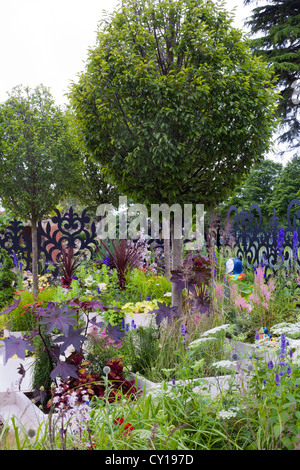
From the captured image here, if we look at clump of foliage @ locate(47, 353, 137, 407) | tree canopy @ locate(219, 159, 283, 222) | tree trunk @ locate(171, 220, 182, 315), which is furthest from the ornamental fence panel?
tree canopy @ locate(219, 159, 283, 222)

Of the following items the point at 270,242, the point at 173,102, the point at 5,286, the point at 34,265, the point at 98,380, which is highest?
the point at 173,102

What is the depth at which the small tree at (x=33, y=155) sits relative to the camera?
22.7ft

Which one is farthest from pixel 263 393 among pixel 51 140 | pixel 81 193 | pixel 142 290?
pixel 81 193

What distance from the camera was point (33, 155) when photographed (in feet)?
22.7

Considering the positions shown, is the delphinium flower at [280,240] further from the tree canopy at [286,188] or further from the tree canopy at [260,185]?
the tree canopy at [260,185]

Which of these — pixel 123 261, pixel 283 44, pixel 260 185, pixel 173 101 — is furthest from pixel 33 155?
pixel 260 185

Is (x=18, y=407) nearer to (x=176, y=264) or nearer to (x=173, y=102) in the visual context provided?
(x=176, y=264)

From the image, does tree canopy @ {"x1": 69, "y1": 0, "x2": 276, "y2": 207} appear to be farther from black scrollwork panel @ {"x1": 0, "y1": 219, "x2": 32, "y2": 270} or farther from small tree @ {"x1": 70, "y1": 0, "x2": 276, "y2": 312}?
black scrollwork panel @ {"x1": 0, "y1": 219, "x2": 32, "y2": 270}

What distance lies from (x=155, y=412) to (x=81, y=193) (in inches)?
355

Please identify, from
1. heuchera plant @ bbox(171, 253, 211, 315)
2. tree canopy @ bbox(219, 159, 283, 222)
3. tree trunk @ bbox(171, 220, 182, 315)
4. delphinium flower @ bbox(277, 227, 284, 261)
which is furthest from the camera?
tree canopy @ bbox(219, 159, 283, 222)

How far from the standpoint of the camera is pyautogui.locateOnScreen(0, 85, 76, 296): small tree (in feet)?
22.7

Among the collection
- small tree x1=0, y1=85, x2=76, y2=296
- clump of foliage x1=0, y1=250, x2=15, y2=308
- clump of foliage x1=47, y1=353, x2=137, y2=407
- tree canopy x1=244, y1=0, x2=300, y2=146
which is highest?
tree canopy x1=244, y1=0, x2=300, y2=146

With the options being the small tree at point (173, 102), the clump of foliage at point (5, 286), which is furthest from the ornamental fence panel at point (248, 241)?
the clump of foliage at point (5, 286)

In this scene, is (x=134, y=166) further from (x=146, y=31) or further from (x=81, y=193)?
(x=81, y=193)
